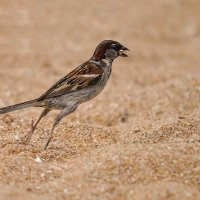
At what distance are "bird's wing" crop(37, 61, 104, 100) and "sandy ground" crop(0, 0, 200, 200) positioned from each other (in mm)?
652

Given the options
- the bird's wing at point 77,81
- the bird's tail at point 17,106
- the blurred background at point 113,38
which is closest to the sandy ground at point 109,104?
the blurred background at point 113,38

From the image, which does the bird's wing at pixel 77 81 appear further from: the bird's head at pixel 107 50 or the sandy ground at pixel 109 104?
the sandy ground at pixel 109 104

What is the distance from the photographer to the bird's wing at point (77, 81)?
747cm

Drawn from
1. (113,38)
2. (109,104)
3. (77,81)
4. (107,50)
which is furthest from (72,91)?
(113,38)

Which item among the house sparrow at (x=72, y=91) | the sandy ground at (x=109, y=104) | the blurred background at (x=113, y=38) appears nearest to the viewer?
the sandy ground at (x=109, y=104)

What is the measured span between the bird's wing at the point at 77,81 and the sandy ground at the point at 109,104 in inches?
25.7

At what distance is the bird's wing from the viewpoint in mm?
7473

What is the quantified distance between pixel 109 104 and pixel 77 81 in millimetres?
3296

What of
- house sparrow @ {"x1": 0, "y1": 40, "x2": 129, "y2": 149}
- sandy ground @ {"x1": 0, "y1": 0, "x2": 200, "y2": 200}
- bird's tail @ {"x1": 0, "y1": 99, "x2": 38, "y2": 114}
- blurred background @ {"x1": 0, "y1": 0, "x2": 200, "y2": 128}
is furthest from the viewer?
blurred background @ {"x1": 0, "y1": 0, "x2": 200, "y2": 128}

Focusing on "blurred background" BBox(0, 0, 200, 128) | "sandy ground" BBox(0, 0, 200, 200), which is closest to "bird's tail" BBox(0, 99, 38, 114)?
"sandy ground" BBox(0, 0, 200, 200)

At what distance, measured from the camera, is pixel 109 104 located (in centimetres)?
1080

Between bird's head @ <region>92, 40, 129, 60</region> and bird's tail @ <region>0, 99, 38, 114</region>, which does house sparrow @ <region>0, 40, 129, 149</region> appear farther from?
bird's head @ <region>92, 40, 129, 60</region>

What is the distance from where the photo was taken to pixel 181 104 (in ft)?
34.8

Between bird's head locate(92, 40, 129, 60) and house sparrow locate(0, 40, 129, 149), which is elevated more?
bird's head locate(92, 40, 129, 60)
